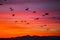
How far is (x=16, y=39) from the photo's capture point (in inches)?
94.3

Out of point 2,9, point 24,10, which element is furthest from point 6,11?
point 24,10

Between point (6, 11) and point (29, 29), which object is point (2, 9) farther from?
point (29, 29)

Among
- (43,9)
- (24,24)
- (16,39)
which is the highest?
(43,9)

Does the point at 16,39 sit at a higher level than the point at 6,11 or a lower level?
lower

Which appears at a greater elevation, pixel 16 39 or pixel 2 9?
pixel 2 9

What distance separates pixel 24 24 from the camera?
2.40 metres

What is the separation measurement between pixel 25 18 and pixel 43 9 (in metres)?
0.27

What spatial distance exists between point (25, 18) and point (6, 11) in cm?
27

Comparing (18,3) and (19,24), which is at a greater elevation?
(18,3)

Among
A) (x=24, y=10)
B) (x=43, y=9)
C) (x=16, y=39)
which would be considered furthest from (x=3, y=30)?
(x=43, y=9)

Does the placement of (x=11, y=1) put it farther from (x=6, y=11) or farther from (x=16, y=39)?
(x=16, y=39)

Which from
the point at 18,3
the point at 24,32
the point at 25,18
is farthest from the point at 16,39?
the point at 18,3

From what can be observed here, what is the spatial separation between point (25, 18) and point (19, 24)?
12 centimetres

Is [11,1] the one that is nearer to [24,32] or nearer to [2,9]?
[2,9]
